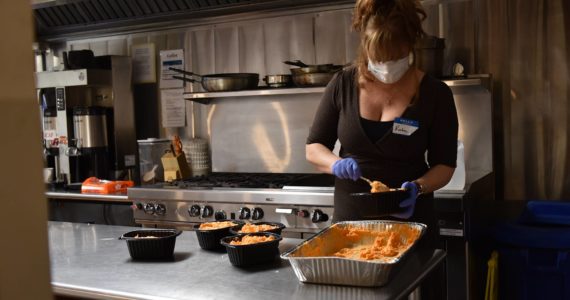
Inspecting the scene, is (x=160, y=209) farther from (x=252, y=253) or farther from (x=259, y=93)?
(x=252, y=253)

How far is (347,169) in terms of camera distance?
223cm

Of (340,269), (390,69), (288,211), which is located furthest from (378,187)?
(288,211)

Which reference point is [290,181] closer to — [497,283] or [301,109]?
[301,109]

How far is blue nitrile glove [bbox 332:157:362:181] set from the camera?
2230mm

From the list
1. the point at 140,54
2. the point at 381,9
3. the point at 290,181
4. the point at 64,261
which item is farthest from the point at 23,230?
the point at 140,54

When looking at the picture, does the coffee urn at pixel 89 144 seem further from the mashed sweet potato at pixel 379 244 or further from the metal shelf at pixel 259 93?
the mashed sweet potato at pixel 379 244

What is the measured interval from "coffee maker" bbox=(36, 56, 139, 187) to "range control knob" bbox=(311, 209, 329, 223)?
1.91 metres

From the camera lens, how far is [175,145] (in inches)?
171

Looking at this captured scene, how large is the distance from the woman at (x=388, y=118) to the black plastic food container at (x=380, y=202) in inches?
5.1

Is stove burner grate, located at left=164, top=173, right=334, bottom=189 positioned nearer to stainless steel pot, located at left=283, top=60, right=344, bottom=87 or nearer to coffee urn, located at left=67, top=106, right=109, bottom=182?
stainless steel pot, located at left=283, top=60, right=344, bottom=87

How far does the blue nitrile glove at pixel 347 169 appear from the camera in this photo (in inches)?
87.8

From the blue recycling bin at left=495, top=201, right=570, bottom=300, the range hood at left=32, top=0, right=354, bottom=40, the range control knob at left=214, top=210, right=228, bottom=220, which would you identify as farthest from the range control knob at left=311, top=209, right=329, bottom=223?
the range hood at left=32, top=0, right=354, bottom=40

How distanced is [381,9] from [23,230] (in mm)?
1977

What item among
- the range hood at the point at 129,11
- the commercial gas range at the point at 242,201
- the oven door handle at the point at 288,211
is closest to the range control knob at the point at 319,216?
the commercial gas range at the point at 242,201
